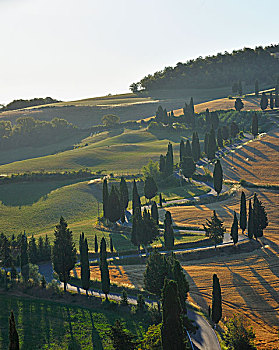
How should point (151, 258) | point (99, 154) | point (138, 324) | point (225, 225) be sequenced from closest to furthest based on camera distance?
point (138, 324)
point (151, 258)
point (225, 225)
point (99, 154)

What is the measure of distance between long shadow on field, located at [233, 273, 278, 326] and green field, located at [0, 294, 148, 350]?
12.6 m

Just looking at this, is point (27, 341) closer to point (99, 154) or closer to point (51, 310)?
point (51, 310)

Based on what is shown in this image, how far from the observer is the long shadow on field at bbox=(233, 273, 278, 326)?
5275 centimetres

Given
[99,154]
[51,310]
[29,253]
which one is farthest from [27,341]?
[99,154]

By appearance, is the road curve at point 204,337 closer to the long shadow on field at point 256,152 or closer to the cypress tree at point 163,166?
the cypress tree at point 163,166

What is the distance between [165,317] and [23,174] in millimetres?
89061

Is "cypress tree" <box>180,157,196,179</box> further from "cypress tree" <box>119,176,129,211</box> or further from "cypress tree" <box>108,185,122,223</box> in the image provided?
"cypress tree" <box>108,185,122,223</box>

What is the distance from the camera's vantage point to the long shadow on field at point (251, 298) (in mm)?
52750

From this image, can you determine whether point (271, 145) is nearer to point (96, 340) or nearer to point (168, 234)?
point (168, 234)

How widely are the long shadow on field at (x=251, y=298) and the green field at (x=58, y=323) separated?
12.6 m

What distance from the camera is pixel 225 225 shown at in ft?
265

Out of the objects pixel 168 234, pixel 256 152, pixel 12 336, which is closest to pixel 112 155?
pixel 256 152

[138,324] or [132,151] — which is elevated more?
[132,151]

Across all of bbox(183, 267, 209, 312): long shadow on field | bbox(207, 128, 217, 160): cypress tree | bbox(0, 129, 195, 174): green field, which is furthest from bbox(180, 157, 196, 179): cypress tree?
bbox(183, 267, 209, 312): long shadow on field
